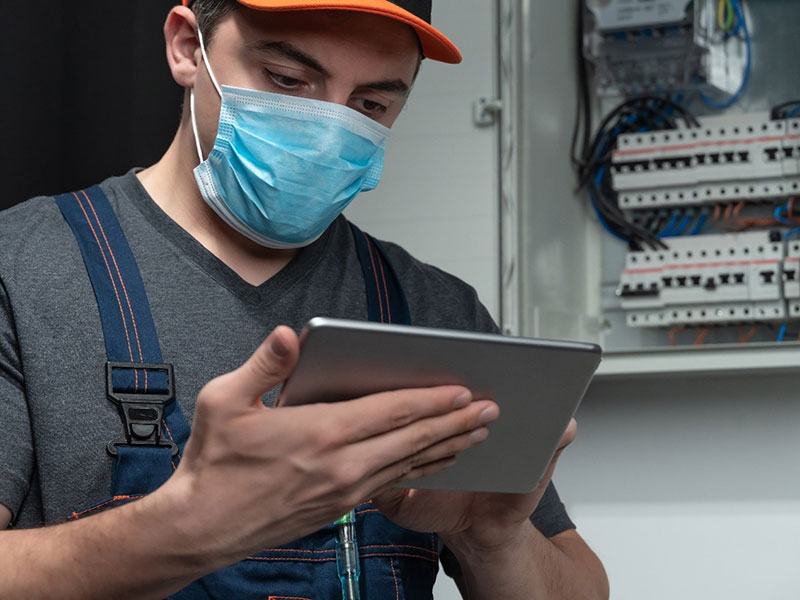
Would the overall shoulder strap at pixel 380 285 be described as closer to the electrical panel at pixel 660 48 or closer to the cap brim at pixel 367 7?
the cap brim at pixel 367 7

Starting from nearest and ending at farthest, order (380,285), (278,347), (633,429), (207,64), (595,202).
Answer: (278,347) → (207,64) → (380,285) → (633,429) → (595,202)

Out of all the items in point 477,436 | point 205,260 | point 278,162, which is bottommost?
point 477,436

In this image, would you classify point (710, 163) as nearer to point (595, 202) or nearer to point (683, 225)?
point (683, 225)

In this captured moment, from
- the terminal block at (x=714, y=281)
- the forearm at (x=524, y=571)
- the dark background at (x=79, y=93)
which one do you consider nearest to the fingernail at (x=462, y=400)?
the forearm at (x=524, y=571)

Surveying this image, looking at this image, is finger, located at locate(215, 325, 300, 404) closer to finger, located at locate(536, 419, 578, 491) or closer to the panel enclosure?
finger, located at locate(536, 419, 578, 491)

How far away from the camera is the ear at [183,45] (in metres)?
1.23

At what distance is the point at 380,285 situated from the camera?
1301mm

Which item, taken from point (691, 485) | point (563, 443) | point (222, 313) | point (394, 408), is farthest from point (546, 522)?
point (691, 485)

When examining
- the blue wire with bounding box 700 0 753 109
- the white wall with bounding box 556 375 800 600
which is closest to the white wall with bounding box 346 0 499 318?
the white wall with bounding box 556 375 800 600

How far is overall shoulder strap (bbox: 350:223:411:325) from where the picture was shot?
50.0 inches

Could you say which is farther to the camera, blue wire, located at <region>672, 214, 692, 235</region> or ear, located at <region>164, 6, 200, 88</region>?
blue wire, located at <region>672, 214, 692, 235</region>

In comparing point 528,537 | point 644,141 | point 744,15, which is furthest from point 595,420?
point 528,537

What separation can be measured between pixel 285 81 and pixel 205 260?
0.22 meters

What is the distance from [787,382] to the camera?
2.09 metres
